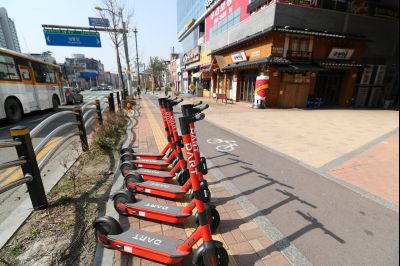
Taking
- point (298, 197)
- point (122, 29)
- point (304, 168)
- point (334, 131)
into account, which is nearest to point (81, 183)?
point (298, 197)

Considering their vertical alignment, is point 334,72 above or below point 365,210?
above

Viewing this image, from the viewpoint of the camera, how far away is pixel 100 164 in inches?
182

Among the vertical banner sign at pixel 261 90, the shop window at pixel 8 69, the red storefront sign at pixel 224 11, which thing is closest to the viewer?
the shop window at pixel 8 69

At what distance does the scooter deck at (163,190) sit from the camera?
3.31 m

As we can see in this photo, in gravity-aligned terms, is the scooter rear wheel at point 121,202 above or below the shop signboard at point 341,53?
below

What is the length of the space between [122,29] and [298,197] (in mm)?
17113

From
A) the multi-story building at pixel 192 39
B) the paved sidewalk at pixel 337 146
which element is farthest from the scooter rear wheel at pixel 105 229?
the multi-story building at pixel 192 39

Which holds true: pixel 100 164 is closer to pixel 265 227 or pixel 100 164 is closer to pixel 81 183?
pixel 81 183

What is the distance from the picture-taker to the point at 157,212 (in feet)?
9.33

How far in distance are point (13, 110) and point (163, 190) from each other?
995cm

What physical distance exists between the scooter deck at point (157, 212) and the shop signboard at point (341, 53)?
16874mm

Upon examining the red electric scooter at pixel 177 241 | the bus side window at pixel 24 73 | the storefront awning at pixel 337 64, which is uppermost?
the storefront awning at pixel 337 64

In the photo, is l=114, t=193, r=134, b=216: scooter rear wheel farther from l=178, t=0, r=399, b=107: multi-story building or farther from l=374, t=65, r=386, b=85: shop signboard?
l=374, t=65, r=386, b=85: shop signboard

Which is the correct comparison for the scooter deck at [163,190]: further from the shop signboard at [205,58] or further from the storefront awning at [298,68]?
the shop signboard at [205,58]
